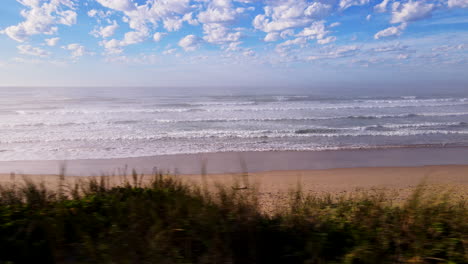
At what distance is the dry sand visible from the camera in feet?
27.4

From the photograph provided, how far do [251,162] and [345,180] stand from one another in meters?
3.96

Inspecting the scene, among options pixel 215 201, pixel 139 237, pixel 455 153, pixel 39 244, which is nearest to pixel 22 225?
pixel 39 244

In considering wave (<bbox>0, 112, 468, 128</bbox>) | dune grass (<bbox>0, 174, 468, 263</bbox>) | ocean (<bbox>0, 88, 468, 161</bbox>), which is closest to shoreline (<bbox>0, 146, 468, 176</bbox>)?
ocean (<bbox>0, 88, 468, 161</bbox>)

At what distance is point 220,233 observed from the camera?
3502 millimetres

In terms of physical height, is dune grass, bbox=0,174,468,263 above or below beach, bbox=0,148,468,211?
above

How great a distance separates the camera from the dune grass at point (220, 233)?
10.5 ft

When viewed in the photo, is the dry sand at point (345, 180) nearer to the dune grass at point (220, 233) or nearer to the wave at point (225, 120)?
the dune grass at point (220, 233)

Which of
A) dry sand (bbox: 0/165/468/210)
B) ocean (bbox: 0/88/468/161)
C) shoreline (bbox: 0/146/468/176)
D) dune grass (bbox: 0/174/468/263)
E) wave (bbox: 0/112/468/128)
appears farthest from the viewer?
wave (bbox: 0/112/468/128)

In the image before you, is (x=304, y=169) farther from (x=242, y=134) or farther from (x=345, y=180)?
(x=242, y=134)

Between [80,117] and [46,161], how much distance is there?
13.0 m

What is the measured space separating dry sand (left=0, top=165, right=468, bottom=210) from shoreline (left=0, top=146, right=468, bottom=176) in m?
0.67

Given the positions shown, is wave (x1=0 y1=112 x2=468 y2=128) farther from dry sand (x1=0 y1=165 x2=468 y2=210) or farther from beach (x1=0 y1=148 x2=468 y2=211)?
dry sand (x1=0 y1=165 x2=468 y2=210)

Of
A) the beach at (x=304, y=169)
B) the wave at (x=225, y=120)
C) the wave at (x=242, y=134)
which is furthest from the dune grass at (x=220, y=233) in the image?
the wave at (x=225, y=120)

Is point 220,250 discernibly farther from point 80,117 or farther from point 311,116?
point 80,117
